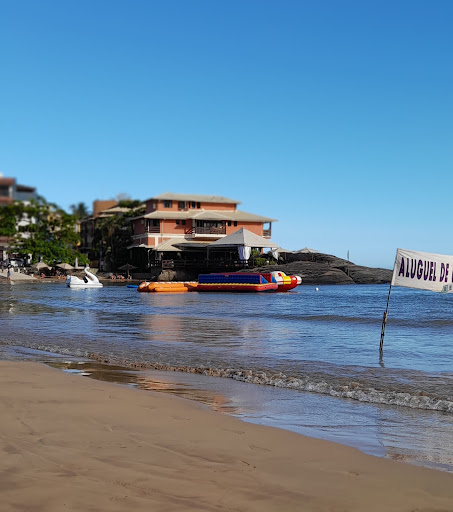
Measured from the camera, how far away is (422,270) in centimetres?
1205

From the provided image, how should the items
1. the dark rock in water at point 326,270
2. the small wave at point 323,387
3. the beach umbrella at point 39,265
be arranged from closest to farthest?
1. the small wave at point 323,387
2. the beach umbrella at point 39,265
3. the dark rock in water at point 326,270

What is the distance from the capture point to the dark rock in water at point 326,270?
72806mm

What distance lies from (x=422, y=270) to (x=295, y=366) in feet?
10.8

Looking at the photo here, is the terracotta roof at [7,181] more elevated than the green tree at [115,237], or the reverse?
the green tree at [115,237]

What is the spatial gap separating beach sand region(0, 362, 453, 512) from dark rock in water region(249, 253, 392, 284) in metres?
60.6

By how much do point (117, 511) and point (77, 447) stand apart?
4.77 ft

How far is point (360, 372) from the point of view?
1082 centimetres

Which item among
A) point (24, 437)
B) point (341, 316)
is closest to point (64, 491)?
point (24, 437)

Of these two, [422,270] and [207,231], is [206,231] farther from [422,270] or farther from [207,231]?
[422,270]

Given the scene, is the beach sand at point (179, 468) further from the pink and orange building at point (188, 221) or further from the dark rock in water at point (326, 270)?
the pink and orange building at point (188, 221)

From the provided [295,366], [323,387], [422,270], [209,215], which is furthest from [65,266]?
[323,387]

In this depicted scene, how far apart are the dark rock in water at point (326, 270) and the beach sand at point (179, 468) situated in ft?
199

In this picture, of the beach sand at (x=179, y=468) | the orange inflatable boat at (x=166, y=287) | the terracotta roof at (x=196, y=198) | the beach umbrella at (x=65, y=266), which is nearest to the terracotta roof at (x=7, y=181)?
the beach sand at (x=179, y=468)

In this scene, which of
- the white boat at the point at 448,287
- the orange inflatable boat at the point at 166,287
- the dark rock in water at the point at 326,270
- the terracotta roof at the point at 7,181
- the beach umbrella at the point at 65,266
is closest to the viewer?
the terracotta roof at the point at 7,181
